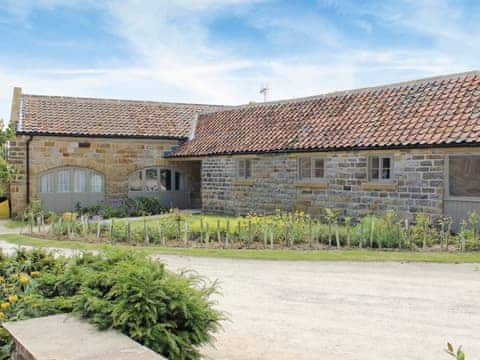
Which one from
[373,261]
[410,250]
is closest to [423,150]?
[410,250]

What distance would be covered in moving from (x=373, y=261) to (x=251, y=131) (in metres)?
10.9

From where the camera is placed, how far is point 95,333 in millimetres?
4719

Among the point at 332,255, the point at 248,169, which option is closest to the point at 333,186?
the point at 248,169

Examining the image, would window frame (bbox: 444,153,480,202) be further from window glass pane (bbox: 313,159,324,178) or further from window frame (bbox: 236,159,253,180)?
window frame (bbox: 236,159,253,180)

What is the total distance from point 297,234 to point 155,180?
467 inches

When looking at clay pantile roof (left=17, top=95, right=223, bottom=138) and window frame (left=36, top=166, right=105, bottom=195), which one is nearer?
window frame (left=36, top=166, right=105, bottom=195)

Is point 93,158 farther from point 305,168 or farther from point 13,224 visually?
point 305,168

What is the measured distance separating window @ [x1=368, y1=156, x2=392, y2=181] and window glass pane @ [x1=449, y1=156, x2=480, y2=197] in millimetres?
1828

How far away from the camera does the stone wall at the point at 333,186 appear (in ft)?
49.5

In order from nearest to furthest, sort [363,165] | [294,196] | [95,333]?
A: [95,333], [363,165], [294,196]

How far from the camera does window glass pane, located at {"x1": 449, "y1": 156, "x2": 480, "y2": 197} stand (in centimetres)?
1470

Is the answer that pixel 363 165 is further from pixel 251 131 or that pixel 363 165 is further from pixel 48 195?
pixel 48 195

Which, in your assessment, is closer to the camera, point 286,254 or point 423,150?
point 286,254

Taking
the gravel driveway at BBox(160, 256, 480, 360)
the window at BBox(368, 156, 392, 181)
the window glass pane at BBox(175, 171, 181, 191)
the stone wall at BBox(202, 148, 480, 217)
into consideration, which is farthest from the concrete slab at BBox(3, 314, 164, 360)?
the window glass pane at BBox(175, 171, 181, 191)
